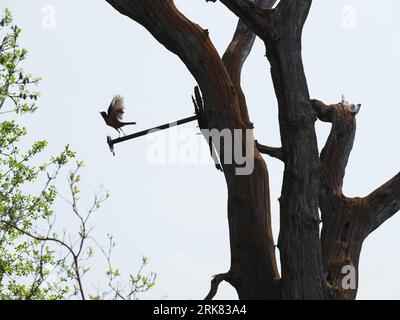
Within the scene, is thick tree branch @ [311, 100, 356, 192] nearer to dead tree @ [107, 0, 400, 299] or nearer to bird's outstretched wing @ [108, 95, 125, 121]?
dead tree @ [107, 0, 400, 299]

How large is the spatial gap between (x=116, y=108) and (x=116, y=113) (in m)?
0.05

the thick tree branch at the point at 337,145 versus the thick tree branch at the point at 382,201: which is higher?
the thick tree branch at the point at 337,145

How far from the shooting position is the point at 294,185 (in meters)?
5.98

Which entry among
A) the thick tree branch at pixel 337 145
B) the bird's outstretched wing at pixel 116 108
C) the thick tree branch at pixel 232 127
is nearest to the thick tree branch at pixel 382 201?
the thick tree branch at pixel 337 145

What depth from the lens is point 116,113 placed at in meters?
6.62

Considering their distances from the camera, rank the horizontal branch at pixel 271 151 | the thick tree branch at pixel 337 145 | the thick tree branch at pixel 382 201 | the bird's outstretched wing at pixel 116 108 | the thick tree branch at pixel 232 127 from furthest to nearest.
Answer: the horizontal branch at pixel 271 151 < the thick tree branch at pixel 337 145 < the thick tree branch at pixel 382 201 < the bird's outstretched wing at pixel 116 108 < the thick tree branch at pixel 232 127

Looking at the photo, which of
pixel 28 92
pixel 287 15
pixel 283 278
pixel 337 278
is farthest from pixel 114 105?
pixel 28 92

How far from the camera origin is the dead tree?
5.97m

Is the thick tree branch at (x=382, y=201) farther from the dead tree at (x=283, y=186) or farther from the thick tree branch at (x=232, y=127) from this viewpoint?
the thick tree branch at (x=232, y=127)

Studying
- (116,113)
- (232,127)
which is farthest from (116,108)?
(232,127)

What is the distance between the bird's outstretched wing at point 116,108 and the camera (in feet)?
21.7

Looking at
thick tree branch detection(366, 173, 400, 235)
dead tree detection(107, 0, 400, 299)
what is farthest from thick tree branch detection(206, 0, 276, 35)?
thick tree branch detection(366, 173, 400, 235)

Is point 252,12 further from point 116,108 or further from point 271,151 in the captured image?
point 271,151

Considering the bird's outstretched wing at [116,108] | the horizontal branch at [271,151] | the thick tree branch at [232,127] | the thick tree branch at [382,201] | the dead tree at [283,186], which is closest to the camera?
the dead tree at [283,186]
